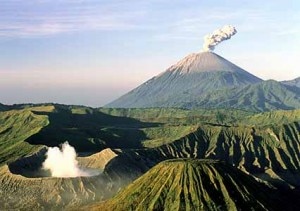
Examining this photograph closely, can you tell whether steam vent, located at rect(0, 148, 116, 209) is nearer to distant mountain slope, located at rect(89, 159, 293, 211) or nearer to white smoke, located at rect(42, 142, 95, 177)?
white smoke, located at rect(42, 142, 95, 177)

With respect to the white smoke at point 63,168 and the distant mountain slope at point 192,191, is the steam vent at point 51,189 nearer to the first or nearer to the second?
the white smoke at point 63,168

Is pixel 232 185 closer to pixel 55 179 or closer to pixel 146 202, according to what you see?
pixel 146 202

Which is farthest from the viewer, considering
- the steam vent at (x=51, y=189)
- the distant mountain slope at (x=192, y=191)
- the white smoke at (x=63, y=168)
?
the white smoke at (x=63, y=168)

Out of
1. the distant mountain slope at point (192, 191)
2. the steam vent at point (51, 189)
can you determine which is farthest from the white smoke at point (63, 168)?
the distant mountain slope at point (192, 191)

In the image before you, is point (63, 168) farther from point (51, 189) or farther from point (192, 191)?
point (192, 191)

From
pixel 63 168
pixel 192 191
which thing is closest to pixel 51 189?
pixel 63 168

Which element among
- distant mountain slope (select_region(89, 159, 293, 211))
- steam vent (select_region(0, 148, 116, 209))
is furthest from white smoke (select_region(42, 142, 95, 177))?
distant mountain slope (select_region(89, 159, 293, 211))

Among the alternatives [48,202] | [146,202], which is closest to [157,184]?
[146,202]

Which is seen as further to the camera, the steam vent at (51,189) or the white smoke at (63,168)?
the white smoke at (63,168)
